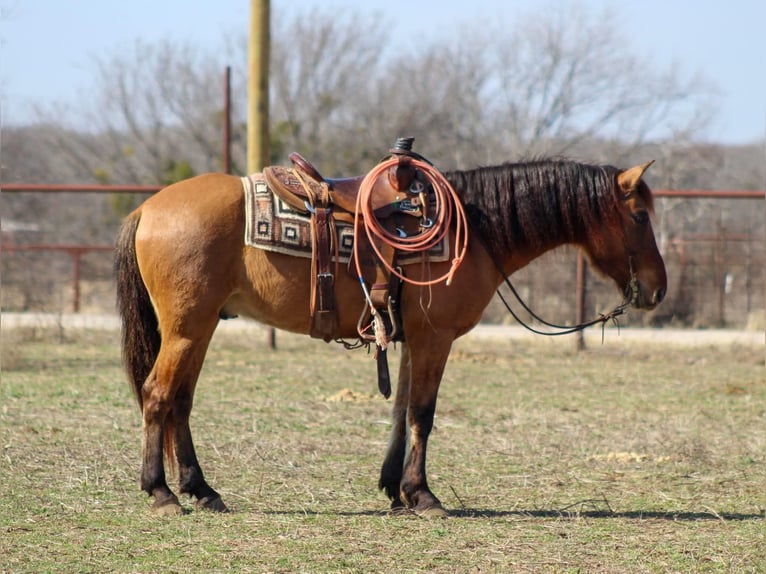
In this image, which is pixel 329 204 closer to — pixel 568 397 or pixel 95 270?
pixel 568 397

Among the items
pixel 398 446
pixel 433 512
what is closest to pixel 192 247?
pixel 398 446

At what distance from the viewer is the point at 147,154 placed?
96.7ft

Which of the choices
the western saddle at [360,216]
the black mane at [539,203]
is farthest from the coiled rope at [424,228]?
the black mane at [539,203]

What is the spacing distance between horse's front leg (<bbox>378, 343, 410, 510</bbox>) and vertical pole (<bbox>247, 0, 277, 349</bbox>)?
20.8ft

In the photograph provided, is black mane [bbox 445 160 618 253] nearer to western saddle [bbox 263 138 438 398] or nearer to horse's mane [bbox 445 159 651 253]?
horse's mane [bbox 445 159 651 253]

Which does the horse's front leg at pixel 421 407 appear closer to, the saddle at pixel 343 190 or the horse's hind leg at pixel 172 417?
the saddle at pixel 343 190

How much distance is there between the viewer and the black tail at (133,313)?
209 inches

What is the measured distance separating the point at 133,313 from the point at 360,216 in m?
1.32

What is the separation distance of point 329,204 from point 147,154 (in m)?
25.4

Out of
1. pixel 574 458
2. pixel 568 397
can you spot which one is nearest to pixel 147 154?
pixel 568 397

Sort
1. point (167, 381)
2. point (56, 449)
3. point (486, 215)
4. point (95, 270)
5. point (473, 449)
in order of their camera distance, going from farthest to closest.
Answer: point (95, 270)
point (473, 449)
point (56, 449)
point (486, 215)
point (167, 381)

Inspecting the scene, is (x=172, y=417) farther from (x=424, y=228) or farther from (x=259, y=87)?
(x=259, y=87)

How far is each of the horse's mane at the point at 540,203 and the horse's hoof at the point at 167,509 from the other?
2163 millimetres

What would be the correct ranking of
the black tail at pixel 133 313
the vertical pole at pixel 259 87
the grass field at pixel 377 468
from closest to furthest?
the grass field at pixel 377 468
the black tail at pixel 133 313
the vertical pole at pixel 259 87
